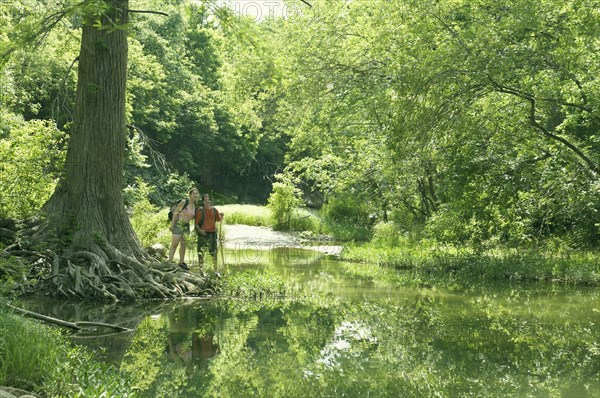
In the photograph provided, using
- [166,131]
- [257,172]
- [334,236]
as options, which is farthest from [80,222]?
[257,172]

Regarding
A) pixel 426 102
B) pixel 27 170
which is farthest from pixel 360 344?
pixel 426 102

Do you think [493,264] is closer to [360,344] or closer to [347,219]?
[360,344]

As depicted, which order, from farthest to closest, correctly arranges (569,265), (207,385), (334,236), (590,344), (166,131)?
(166,131) < (334,236) < (569,265) < (590,344) < (207,385)

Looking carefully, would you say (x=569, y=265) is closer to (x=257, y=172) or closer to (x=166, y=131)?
(x=166, y=131)

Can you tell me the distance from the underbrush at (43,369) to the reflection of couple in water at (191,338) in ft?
4.65

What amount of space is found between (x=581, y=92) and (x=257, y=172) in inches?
1581

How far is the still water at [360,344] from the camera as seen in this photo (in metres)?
7.26

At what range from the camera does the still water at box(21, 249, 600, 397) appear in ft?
23.8

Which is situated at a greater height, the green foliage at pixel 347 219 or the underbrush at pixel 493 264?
the green foliage at pixel 347 219

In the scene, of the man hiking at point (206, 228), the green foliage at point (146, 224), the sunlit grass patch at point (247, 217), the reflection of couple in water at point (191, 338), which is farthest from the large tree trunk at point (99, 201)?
the sunlit grass patch at point (247, 217)

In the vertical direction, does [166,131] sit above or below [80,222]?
above

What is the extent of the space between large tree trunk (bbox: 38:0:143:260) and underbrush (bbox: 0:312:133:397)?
277 inches

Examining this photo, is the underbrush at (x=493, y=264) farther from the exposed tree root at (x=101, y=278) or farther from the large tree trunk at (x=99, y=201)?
the large tree trunk at (x=99, y=201)

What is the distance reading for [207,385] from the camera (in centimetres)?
713
